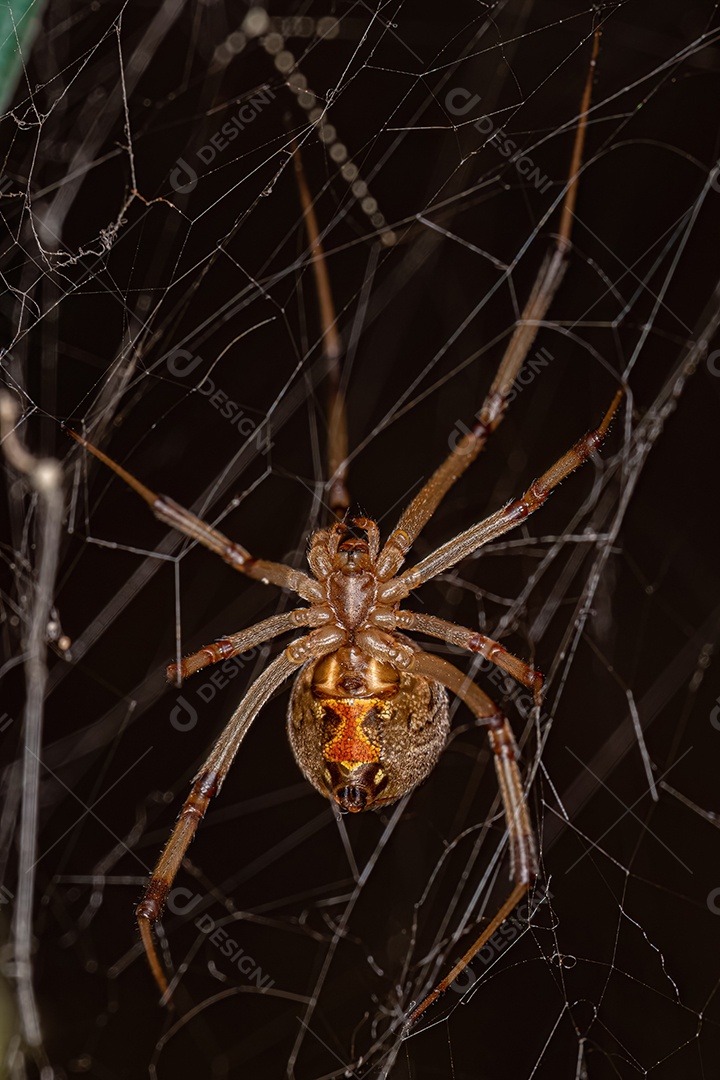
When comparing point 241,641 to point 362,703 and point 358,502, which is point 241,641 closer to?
point 362,703

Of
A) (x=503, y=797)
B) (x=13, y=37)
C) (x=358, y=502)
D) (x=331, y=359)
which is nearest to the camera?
(x=503, y=797)

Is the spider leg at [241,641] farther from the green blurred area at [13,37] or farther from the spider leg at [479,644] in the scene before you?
the green blurred area at [13,37]

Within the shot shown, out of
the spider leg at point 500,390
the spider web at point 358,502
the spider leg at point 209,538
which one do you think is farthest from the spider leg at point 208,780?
the spider web at point 358,502

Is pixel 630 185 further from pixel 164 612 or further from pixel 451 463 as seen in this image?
pixel 164 612

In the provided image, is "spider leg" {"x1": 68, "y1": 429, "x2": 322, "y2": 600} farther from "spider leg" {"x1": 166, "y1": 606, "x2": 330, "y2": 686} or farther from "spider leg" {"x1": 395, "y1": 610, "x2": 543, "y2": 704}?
"spider leg" {"x1": 395, "y1": 610, "x2": 543, "y2": 704}

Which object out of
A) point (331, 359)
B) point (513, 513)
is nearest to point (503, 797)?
point (513, 513)

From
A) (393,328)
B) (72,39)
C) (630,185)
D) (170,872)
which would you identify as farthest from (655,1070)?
(72,39)
